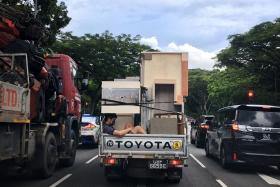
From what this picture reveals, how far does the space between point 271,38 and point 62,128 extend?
27.3 m

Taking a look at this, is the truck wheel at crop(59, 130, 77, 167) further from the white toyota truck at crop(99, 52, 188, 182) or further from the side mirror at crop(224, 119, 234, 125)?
the side mirror at crop(224, 119, 234, 125)

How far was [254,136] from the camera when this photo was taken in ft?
47.0

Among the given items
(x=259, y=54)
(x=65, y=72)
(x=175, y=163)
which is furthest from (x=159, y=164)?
(x=259, y=54)

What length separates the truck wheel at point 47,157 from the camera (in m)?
11.9

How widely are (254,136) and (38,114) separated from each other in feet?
19.3

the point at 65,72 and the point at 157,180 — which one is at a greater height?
the point at 65,72

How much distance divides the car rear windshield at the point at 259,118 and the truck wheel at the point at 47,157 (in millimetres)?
5232

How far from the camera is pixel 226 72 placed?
50.4m

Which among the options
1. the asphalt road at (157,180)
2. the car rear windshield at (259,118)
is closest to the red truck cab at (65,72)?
the asphalt road at (157,180)

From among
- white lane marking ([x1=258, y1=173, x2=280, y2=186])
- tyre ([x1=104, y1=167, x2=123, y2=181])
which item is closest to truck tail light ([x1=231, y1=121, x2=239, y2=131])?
white lane marking ([x1=258, y1=173, x2=280, y2=186])

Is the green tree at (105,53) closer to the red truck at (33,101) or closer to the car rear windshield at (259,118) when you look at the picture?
the red truck at (33,101)

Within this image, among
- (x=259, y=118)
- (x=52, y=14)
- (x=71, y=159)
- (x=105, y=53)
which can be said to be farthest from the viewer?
(x=105, y=53)

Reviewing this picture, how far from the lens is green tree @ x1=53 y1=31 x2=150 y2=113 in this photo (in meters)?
37.2

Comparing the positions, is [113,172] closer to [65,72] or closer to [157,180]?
[157,180]
